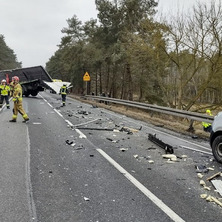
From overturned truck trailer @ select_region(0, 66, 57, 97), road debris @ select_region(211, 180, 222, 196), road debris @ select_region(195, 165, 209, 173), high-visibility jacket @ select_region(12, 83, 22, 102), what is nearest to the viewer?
road debris @ select_region(211, 180, 222, 196)

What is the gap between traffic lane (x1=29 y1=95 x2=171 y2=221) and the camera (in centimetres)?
339

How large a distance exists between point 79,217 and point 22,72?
25.6 meters

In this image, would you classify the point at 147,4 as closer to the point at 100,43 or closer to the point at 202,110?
the point at 100,43

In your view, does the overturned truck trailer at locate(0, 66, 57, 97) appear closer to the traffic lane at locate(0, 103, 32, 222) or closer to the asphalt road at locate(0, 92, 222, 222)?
the traffic lane at locate(0, 103, 32, 222)

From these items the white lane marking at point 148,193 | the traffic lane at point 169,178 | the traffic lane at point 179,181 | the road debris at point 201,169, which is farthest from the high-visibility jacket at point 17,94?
the road debris at point 201,169

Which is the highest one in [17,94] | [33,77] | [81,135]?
[33,77]

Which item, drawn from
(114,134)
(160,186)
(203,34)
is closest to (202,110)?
(203,34)

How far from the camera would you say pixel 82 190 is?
4148 mm

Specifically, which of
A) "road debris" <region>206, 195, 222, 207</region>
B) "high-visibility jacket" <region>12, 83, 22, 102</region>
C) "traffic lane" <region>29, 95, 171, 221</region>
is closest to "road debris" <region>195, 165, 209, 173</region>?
"road debris" <region>206, 195, 222, 207</region>

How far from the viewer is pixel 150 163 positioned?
584cm

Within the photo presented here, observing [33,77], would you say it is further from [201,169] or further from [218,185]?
[218,185]

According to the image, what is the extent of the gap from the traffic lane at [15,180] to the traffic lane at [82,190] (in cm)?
14

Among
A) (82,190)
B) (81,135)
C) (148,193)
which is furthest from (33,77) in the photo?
(148,193)

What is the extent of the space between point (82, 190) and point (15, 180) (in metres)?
1.23
